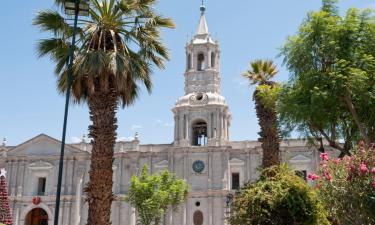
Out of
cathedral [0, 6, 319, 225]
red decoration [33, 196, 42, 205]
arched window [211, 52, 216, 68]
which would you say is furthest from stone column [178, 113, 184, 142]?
red decoration [33, 196, 42, 205]

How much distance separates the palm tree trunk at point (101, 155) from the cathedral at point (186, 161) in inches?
984

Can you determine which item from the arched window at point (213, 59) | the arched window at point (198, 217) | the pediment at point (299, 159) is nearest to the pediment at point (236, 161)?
the pediment at point (299, 159)

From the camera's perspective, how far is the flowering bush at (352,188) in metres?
12.5

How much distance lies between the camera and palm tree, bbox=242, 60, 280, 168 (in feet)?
61.7

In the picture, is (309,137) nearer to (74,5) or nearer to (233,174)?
(74,5)

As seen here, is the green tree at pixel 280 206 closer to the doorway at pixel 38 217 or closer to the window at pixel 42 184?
the window at pixel 42 184

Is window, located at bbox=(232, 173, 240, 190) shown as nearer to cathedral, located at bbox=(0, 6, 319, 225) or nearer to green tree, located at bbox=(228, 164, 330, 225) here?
cathedral, located at bbox=(0, 6, 319, 225)

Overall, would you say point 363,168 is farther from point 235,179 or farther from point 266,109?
point 235,179

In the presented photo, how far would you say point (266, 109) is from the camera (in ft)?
Answer: 65.0

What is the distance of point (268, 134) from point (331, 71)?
4.25 meters

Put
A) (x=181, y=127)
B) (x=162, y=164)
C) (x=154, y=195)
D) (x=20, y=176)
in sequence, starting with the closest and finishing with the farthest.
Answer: (x=154, y=195), (x=181, y=127), (x=162, y=164), (x=20, y=176)

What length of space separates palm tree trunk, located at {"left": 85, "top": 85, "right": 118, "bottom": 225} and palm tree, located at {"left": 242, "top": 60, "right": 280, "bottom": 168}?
6608 millimetres

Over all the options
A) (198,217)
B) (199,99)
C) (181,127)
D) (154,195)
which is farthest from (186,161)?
Answer: (154,195)

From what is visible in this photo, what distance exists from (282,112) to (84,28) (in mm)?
6915
